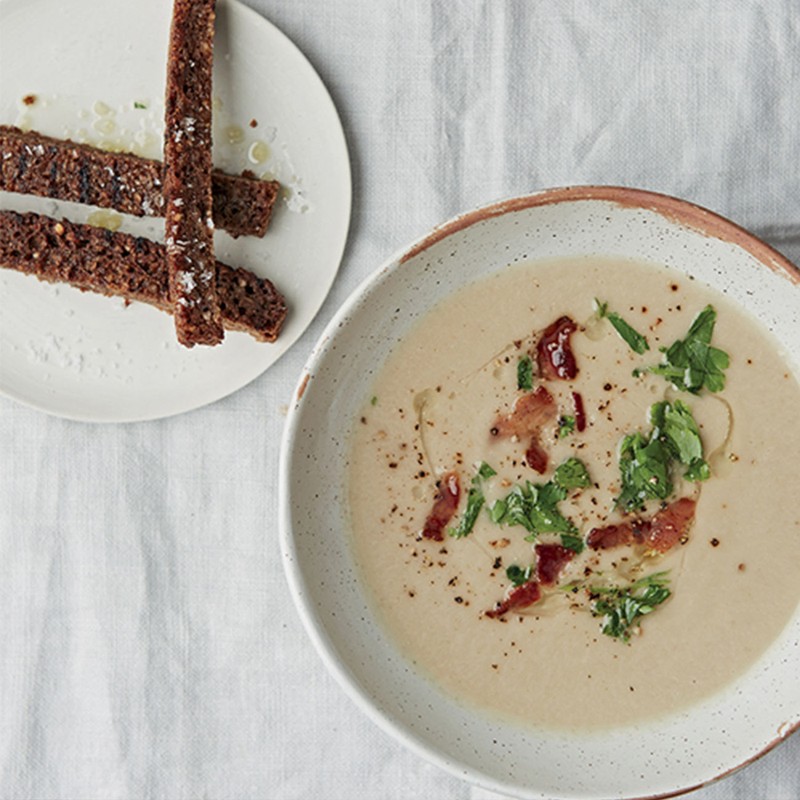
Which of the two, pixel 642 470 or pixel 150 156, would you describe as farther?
pixel 150 156

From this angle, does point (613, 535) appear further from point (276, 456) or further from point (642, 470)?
point (276, 456)

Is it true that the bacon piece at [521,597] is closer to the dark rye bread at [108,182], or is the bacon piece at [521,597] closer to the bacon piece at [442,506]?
the bacon piece at [442,506]

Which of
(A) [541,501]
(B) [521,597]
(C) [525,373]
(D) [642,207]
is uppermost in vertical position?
(D) [642,207]

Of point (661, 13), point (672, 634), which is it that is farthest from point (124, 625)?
point (661, 13)

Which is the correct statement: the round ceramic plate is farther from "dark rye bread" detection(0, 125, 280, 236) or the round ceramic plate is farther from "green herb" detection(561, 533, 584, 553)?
"green herb" detection(561, 533, 584, 553)

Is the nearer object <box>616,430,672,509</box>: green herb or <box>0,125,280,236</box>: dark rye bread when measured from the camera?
<box>616,430,672,509</box>: green herb

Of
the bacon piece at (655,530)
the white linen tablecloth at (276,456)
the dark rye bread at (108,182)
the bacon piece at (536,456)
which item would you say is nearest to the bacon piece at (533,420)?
the bacon piece at (536,456)

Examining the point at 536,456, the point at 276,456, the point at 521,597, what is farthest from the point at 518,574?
the point at 276,456

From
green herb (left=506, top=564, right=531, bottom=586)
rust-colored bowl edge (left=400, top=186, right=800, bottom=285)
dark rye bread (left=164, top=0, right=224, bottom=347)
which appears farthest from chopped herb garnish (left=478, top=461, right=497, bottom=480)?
dark rye bread (left=164, top=0, right=224, bottom=347)
